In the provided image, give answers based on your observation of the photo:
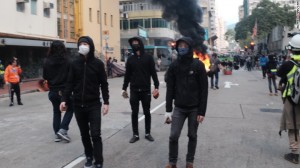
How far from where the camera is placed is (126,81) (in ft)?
24.5

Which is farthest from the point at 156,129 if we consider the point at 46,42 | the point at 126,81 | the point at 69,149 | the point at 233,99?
the point at 46,42

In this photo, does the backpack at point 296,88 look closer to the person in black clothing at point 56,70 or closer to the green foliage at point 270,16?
the person in black clothing at point 56,70

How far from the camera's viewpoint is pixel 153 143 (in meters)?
7.18

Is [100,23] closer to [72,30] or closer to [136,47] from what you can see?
[72,30]

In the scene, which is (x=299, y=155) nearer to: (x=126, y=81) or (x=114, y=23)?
(x=126, y=81)

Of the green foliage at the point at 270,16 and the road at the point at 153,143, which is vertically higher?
the green foliage at the point at 270,16

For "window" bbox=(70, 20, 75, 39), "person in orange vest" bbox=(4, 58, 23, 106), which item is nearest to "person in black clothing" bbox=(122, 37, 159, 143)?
"person in orange vest" bbox=(4, 58, 23, 106)

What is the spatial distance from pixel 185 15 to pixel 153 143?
13.4m

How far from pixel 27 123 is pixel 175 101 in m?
5.52

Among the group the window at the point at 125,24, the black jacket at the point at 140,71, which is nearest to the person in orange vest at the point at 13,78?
the black jacket at the point at 140,71

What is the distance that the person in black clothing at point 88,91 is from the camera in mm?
5406

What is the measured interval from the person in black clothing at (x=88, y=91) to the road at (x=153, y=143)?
0.55 m

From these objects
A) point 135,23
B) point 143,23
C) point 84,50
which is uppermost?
point 135,23

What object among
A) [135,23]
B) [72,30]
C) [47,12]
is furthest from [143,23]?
[47,12]
